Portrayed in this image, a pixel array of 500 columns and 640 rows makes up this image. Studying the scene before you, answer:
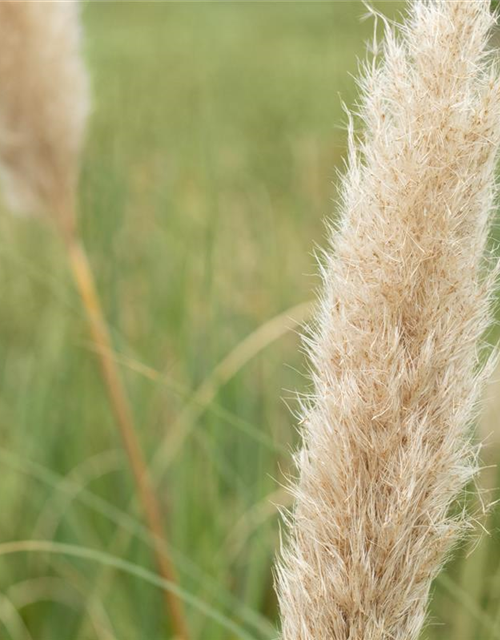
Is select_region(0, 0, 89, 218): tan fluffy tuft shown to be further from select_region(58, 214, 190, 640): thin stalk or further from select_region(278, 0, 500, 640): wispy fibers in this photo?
select_region(278, 0, 500, 640): wispy fibers

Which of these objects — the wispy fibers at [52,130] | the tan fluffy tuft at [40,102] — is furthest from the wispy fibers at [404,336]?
the tan fluffy tuft at [40,102]

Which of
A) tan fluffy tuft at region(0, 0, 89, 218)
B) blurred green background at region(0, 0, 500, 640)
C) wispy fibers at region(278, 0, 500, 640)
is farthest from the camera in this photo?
blurred green background at region(0, 0, 500, 640)

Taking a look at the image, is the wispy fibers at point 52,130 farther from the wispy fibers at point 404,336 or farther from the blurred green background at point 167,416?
the wispy fibers at point 404,336

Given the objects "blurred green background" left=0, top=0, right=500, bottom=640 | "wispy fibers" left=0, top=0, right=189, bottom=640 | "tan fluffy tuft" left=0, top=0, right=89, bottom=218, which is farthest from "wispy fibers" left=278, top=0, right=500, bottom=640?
"tan fluffy tuft" left=0, top=0, right=89, bottom=218

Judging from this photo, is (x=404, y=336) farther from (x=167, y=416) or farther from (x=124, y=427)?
(x=167, y=416)

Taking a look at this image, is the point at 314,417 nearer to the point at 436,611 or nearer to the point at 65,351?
the point at 436,611

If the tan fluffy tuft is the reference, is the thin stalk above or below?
below

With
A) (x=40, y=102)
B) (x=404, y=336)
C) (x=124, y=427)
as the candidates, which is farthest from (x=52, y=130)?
(x=404, y=336)

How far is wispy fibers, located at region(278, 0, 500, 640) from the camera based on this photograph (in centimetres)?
72

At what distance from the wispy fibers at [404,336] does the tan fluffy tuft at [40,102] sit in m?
1.04

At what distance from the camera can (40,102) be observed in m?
1.72

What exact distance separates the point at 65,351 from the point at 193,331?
37 cm

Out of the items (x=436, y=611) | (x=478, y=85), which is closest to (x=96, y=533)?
(x=436, y=611)

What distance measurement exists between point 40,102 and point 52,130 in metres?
0.06
